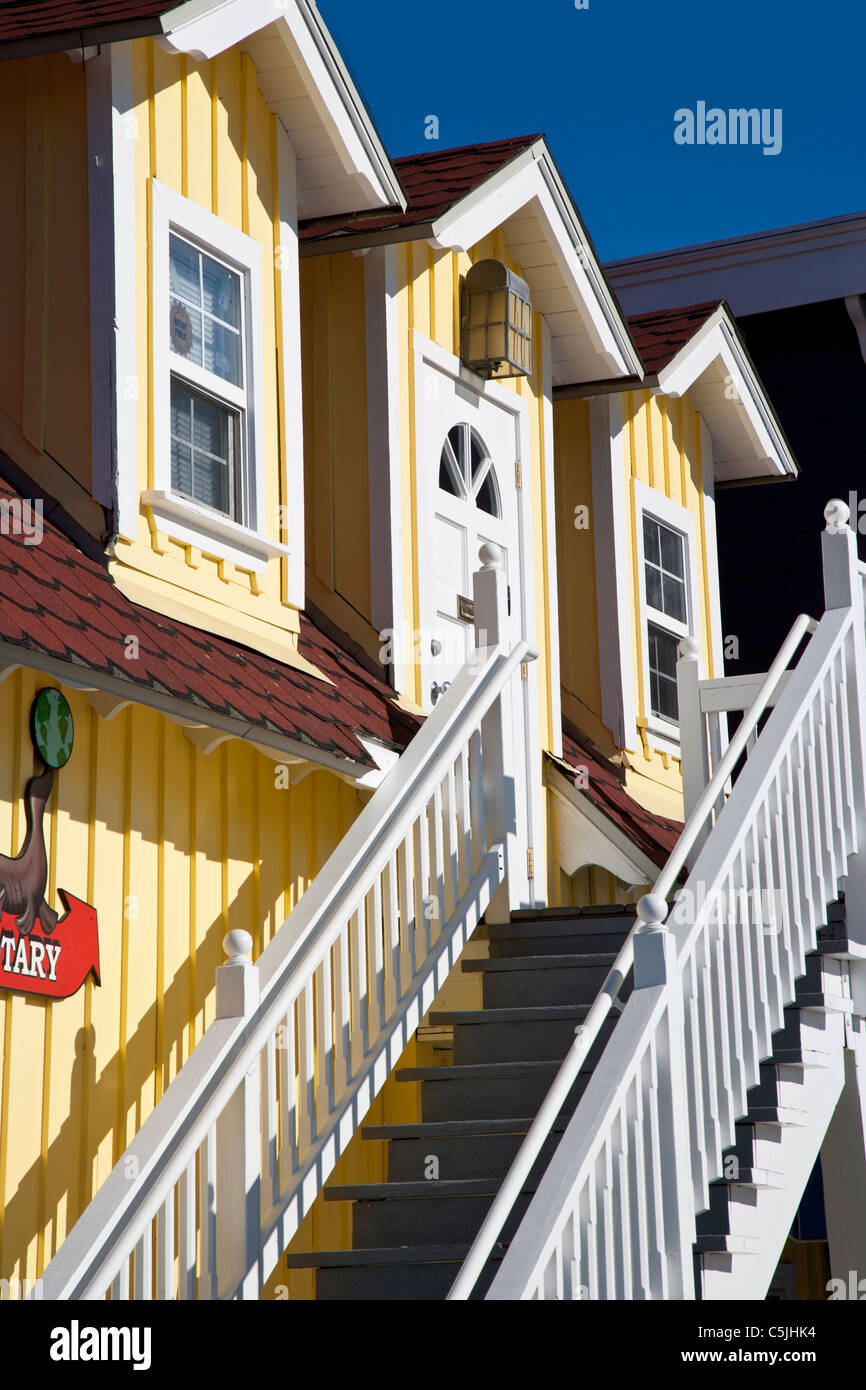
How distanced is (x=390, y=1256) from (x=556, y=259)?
5.54 m

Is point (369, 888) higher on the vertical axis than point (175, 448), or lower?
lower

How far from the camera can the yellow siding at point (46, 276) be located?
22.3 ft

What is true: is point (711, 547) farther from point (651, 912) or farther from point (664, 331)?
point (651, 912)

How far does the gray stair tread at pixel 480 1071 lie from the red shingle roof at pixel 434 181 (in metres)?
3.79

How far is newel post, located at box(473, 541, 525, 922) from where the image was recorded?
757 centimetres

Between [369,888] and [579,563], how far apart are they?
470 cm

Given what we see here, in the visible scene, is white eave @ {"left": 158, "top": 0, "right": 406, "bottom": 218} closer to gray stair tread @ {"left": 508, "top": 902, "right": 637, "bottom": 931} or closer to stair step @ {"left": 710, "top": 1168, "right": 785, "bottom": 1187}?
gray stair tread @ {"left": 508, "top": 902, "right": 637, "bottom": 931}

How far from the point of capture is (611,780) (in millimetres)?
10094

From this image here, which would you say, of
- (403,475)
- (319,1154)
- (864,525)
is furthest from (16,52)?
(864,525)

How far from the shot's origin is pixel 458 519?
8914 millimetres

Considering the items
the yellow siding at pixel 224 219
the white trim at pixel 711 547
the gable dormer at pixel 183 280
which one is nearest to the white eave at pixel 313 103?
the gable dormer at pixel 183 280

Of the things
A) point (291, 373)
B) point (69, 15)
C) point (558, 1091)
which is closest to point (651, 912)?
point (558, 1091)
